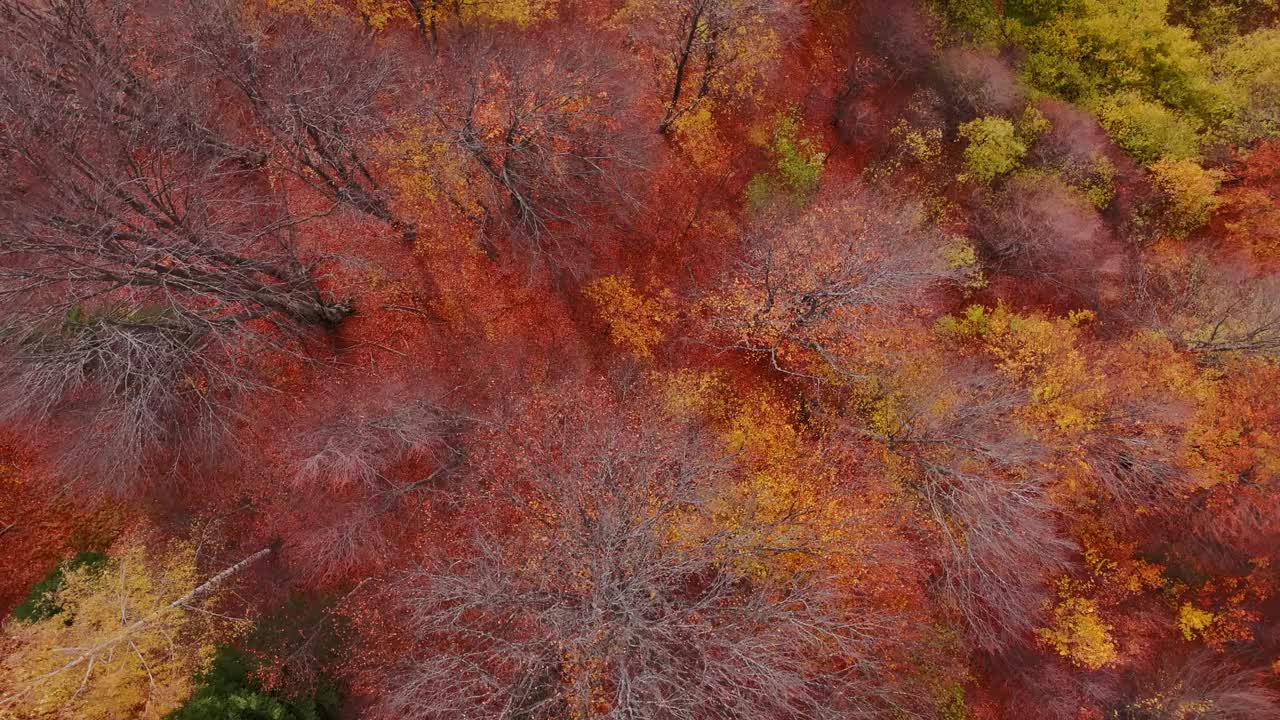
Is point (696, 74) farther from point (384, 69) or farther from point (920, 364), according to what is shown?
point (920, 364)

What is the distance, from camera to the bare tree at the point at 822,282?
2081 centimetres

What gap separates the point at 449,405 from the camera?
21578 mm

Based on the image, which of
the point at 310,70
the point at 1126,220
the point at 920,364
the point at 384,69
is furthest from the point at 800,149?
the point at 310,70

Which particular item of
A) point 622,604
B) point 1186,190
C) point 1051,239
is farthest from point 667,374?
point 1186,190

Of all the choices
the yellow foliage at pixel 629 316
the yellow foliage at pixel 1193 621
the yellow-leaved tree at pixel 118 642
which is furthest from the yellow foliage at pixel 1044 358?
the yellow-leaved tree at pixel 118 642

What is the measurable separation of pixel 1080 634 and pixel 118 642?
28755 mm

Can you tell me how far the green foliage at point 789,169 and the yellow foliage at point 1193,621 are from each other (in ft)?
62.2

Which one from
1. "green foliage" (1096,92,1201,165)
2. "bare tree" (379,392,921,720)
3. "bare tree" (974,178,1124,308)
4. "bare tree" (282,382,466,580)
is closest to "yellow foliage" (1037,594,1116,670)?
"bare tree" (379,392,921,720)

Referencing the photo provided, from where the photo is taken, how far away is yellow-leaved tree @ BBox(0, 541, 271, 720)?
16.9m

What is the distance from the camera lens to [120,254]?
1528 cm

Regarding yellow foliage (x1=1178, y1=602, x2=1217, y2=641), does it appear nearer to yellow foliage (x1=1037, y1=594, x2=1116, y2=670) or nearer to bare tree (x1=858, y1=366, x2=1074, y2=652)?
yellow foliage (x1=1037, y1=594, x2=1116, y2=670)

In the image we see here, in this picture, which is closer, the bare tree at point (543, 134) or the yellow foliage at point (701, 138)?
the bare tree at point (543, 134)

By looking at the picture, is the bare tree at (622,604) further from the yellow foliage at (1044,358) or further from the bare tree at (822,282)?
the yellow foliage at (1044,358)

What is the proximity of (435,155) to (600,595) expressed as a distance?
48.5 feet
